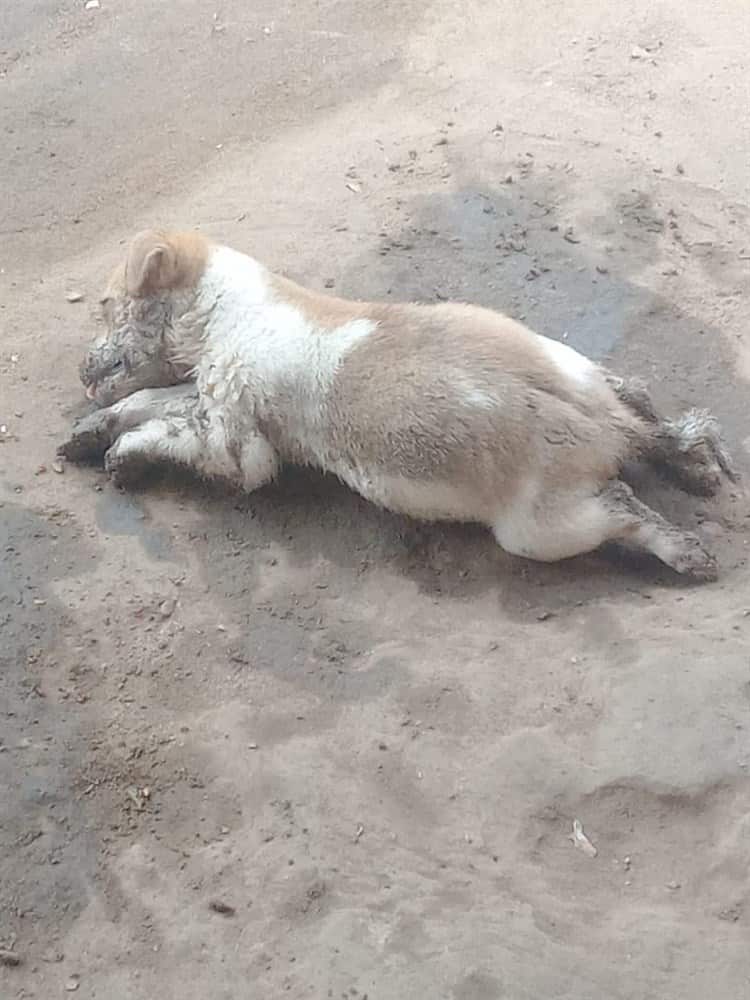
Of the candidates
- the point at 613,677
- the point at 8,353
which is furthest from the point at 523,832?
the point at 8,353

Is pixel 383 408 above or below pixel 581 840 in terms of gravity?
above

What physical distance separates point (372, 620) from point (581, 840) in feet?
3.99

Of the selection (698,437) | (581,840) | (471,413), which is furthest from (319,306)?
(581,840)

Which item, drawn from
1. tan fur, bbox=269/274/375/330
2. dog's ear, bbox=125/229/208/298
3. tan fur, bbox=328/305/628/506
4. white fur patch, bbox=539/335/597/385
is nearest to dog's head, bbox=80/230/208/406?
dog's ear, bbox=125/229/208/298

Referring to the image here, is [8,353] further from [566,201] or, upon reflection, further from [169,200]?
[566,201]

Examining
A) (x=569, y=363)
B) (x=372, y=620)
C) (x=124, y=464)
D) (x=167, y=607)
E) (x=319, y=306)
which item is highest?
(x=319, y=306)

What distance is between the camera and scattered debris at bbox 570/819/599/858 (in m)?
3.38

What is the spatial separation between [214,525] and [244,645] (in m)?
0.72

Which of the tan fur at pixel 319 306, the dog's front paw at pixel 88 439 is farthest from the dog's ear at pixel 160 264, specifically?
the dog's front paw at pixel 88 439

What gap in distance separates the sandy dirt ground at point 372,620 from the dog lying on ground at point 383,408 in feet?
0.62

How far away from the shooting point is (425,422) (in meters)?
4.35

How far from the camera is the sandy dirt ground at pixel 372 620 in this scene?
3.24 m

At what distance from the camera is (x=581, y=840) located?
3.41 metres

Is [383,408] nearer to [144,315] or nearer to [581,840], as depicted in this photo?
[144,315]
